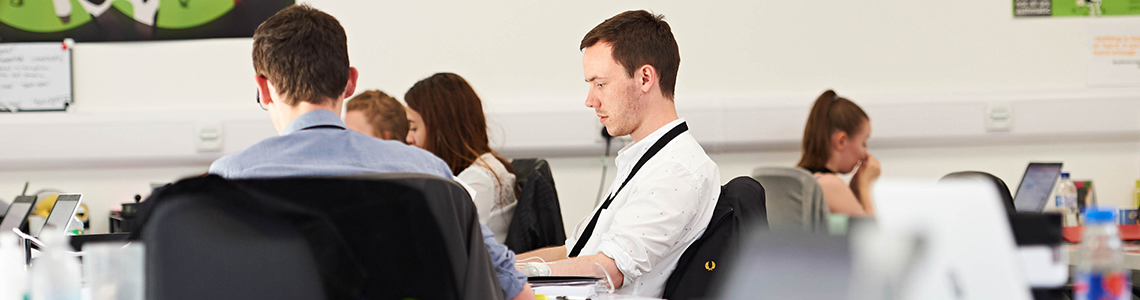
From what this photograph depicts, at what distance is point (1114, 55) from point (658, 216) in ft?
8.54

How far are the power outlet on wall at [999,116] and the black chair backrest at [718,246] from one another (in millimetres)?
1999

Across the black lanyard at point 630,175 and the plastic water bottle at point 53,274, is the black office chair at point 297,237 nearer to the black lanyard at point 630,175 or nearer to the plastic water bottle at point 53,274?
the plastic water bottle at point 53,274

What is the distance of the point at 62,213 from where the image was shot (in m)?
1.73

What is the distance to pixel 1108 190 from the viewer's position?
3170 mm

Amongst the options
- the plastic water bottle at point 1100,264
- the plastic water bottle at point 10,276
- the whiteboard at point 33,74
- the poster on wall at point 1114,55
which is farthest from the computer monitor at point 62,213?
the poster on wall at point 1114,55

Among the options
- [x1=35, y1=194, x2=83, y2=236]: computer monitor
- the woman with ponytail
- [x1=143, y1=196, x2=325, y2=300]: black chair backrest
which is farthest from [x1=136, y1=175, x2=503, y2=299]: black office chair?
the woman with ponytail

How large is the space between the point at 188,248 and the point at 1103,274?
871 mm

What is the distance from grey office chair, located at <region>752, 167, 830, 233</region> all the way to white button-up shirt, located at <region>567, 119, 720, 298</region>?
110cm

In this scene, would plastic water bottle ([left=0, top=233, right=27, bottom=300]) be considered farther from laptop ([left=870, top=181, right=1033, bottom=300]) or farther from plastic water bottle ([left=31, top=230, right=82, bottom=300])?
laptop ([left=870, top=181, right=1033, bottom=300])

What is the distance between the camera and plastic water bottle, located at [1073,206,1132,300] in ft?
2.35

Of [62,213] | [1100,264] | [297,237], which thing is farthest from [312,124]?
[62,213]

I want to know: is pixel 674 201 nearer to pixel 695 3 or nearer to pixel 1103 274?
pixel 1103 274

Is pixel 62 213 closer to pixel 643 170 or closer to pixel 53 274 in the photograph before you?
pixel 53 274

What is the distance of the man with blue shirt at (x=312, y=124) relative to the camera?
97 centimetres
